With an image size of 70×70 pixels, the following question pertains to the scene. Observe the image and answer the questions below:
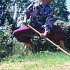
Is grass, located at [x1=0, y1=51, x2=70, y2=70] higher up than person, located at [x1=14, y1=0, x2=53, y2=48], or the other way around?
person, located at [x1=14, y1=0, x2=53, y2=48]

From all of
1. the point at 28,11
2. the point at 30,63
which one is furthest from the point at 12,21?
the point at 28,11

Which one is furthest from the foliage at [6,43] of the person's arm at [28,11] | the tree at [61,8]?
the tree at [61,8]

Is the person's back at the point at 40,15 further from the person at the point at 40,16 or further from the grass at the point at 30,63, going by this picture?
the grass at the point at 30,63

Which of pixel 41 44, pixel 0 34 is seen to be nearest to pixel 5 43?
pixel 0 34

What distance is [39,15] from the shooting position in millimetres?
6898

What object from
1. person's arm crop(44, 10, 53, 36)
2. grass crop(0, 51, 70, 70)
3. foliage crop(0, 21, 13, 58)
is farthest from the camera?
foliage crop(0, 21, 13, 58)

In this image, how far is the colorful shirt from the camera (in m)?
6.84

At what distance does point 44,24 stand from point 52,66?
3.20 meters

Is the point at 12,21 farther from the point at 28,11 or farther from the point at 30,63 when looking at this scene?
the point at 28,11

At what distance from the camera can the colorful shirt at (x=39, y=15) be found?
684 centimetres

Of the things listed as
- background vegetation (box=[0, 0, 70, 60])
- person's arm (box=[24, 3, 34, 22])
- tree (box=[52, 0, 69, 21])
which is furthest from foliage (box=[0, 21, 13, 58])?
tree (box=[52, 0, 69, 21])

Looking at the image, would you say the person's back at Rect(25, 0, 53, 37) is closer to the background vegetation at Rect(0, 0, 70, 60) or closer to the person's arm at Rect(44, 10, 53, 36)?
the person's arm at Rect(44, 10, 53, 36)

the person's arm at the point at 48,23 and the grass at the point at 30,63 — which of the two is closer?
the person's arm at the point at 48,23

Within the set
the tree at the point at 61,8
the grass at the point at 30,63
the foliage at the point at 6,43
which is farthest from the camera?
the tree at the point at 61,8
